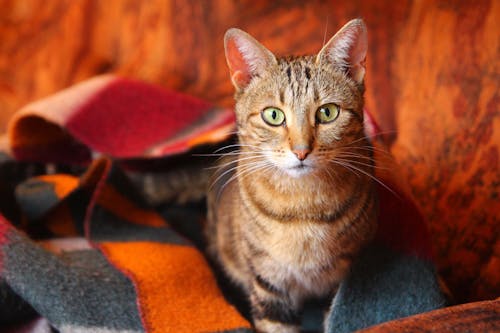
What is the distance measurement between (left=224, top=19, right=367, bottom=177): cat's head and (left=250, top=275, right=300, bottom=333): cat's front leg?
26cm

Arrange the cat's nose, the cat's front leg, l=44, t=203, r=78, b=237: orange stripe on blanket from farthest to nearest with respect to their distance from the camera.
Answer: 1. l=44, t=203, r=78, b=237: orange stripe on blanket
2. the cat's front leg
3. the cat's nose

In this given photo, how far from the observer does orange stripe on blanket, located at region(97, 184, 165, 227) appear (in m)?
1.29

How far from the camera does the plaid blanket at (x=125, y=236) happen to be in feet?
3.14

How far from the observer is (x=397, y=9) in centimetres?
128

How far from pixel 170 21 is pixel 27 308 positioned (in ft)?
3.11

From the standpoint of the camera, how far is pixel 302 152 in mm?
899

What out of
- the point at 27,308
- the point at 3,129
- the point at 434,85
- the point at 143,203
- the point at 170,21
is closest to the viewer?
the point at 27,308

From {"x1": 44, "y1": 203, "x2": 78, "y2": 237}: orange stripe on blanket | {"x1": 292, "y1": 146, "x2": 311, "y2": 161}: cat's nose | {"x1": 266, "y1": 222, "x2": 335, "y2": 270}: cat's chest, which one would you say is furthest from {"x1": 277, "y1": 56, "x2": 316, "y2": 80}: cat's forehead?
{"x1": 44, "y1": 203, "x2": 78, "y2": 237}: orange stripe on blanket

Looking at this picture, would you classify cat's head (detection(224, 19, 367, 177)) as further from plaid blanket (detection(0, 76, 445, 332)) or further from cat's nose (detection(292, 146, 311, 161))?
plaid blanket (detection(0, 76, 445, 332))

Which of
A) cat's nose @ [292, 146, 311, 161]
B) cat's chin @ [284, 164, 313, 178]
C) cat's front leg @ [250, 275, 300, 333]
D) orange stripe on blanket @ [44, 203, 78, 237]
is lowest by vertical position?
cat's front leg @ [250, 275, 300, 333]

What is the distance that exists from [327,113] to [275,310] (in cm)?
41

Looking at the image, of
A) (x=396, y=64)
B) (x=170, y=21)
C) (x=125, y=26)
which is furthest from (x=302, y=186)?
(x=125, y=26)

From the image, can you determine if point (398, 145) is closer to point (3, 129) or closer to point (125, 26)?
point (125, 26)

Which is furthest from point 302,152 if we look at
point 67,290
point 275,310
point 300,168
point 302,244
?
point 67,290
